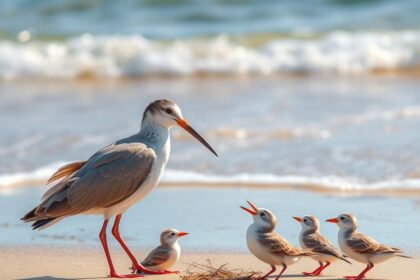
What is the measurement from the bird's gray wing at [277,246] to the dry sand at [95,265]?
0.27 meters

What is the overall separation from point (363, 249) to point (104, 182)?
169 centimetres

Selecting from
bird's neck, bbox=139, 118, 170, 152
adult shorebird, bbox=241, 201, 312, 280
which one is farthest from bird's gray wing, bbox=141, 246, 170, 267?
bird's neck, bbox=139, 118, 170, 152

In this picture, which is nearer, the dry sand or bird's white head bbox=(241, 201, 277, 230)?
bird's white head bbox=(241, 201, 277, 230)

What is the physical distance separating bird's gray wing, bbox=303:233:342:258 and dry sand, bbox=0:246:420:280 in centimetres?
18

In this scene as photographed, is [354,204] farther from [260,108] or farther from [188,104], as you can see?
[188,104]

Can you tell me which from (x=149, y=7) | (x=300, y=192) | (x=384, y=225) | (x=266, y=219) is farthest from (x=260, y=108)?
(x=149, y=7)

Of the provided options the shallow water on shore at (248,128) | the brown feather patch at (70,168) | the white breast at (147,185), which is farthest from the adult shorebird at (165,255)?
the shallow water on shore at (248,128)

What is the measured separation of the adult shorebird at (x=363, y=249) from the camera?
235 inches

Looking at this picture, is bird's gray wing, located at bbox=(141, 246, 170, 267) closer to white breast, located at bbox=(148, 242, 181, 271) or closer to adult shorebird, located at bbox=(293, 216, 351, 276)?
white breast, located at bbox=(148, 242, 181, 271)

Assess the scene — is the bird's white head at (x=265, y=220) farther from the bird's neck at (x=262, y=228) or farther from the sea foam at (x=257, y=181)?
the sea foam at (x=257, y=181)

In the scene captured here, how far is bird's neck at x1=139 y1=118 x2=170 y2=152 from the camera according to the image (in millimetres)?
6492

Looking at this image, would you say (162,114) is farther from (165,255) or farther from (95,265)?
(95,265)

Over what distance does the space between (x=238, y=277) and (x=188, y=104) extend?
717cm

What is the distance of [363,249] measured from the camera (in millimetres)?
5977
